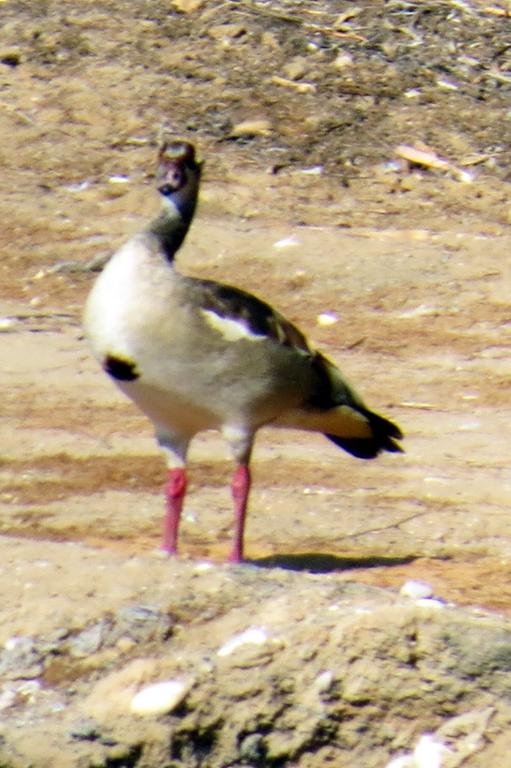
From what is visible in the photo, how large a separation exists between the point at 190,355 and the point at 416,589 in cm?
122

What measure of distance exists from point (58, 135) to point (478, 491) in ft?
19.0

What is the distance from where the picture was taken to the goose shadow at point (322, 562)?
Answer: 727 centimetres

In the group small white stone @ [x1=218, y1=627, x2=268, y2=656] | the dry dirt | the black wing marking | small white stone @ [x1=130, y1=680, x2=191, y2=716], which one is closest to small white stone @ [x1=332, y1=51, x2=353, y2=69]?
the dry dirt

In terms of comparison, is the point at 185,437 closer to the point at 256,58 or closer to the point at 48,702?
the point at 48,702

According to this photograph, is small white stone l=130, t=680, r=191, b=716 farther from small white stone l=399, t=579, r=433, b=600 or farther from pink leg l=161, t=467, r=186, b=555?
pink leg l=161, t=467, r=186, b=555

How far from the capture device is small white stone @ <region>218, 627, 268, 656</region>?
527 cm

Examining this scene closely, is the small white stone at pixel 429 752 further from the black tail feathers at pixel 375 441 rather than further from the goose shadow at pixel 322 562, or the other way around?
the black tail feathers at pixel 375 441

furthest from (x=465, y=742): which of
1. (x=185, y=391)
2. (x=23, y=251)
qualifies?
(x=23, y=251)

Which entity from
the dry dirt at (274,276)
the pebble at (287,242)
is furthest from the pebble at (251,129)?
the pebble at (287,242)

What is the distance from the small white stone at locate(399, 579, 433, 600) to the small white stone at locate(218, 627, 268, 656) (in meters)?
1.47

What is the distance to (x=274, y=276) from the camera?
11.2 meters

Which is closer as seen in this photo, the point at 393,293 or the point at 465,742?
the point at 465,742

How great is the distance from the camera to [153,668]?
520 cm

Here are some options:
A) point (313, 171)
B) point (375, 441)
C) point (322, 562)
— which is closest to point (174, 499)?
point (322, 562)
